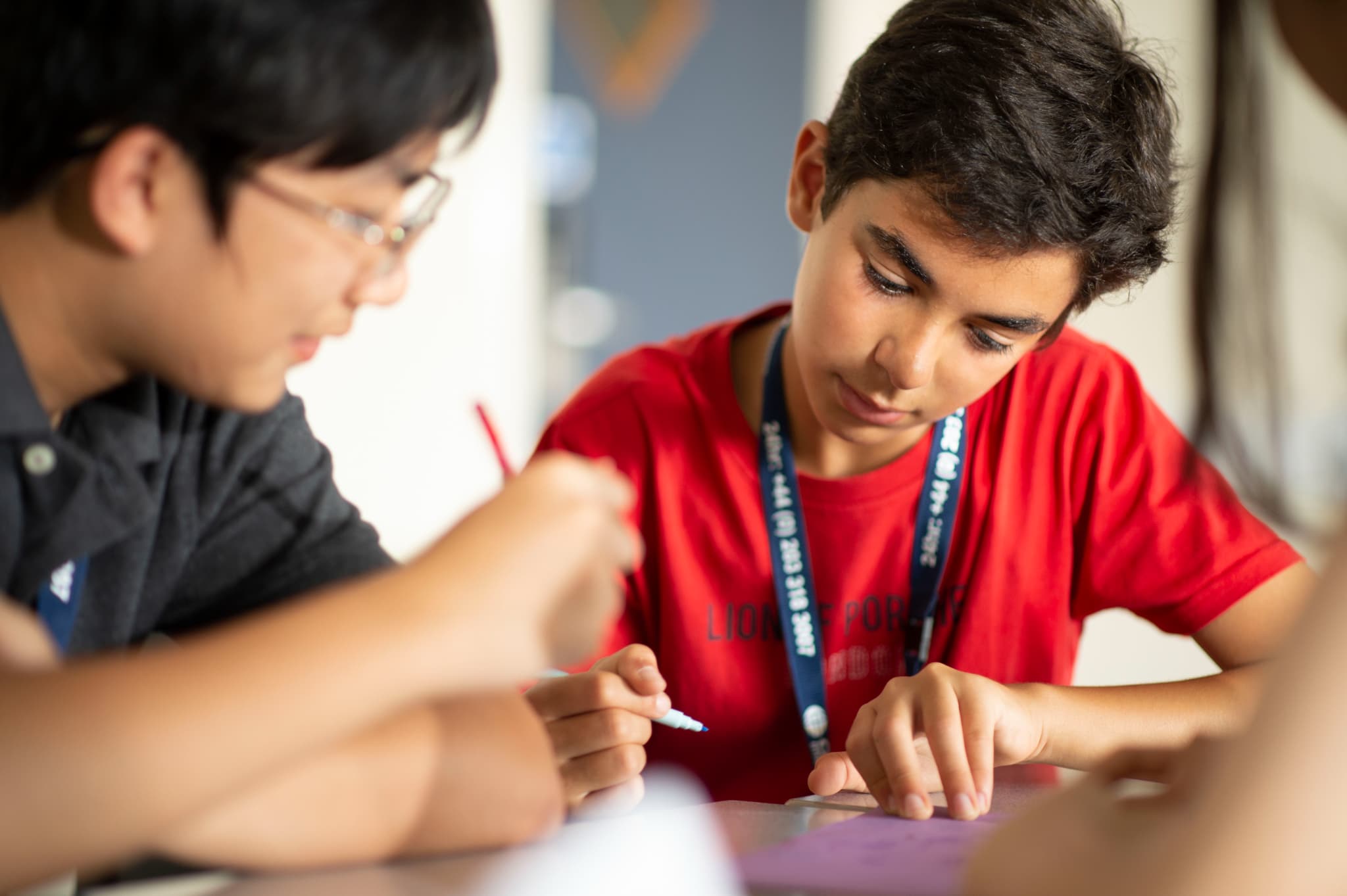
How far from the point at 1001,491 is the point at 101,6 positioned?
35.9 inches

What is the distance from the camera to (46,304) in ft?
2.56

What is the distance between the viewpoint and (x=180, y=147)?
0.70 metres

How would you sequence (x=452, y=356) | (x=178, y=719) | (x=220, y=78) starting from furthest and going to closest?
(x=452, y=356) → (x=220, y=78) → (x=178, y=719)

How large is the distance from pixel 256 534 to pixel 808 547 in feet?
1.78

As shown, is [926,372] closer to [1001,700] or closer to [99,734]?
[1001,700]

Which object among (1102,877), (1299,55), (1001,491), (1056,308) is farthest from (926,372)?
(1102,877)

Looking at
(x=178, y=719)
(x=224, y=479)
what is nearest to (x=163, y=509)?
(x=224, y=479)

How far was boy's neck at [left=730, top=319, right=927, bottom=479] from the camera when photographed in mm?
1282

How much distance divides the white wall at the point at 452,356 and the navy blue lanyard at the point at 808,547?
4.87 feet

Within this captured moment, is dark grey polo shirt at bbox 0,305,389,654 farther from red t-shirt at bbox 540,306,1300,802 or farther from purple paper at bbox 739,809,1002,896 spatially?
purple paper at bbox 739,809,1002,896

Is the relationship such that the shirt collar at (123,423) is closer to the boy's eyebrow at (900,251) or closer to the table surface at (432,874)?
the table surface at (432,874)

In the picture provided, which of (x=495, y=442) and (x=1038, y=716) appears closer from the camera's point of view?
(x=495, y=442)

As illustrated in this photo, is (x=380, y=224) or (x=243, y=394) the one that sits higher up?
(x=380, y=224)

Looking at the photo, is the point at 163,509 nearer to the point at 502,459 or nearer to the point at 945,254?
the point at 502,459
